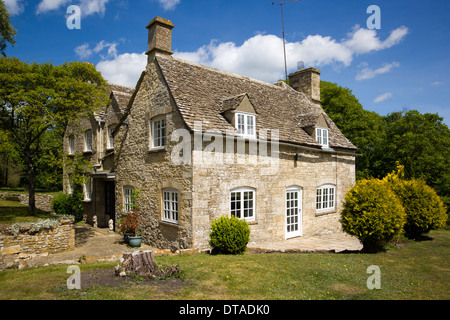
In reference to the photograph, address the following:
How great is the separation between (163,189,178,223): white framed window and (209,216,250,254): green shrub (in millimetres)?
2339

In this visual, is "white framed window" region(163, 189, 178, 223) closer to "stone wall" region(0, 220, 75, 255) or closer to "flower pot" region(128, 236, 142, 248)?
"flower pot" region(128, 236, 142, 248)

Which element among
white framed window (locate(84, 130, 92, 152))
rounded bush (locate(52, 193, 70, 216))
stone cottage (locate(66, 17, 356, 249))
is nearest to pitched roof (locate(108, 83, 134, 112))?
stone cottage (locate(66, 17, 356, 249))

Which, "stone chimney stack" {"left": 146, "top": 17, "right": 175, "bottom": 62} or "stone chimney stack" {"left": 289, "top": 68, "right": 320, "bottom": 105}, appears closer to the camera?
"stone chimney stack" {"left": 146, "top": 17, "right": 175, "bottom": 62}

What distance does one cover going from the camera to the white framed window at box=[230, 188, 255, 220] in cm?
1233

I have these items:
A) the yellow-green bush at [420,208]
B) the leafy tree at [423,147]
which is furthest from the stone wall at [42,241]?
the leafy tree at [423,147]

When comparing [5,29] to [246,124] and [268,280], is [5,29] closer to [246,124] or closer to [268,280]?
[246,124]

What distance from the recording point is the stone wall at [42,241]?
10.6 m

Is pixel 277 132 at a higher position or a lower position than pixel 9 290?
higher

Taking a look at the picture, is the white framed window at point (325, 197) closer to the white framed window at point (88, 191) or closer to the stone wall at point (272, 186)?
the stone wall at point (272, 186)

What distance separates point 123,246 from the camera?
524 inches

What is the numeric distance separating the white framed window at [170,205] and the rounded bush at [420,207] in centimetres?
1084
